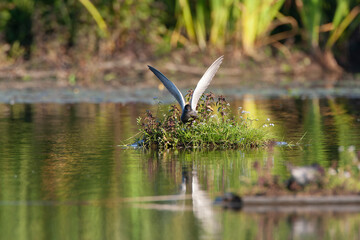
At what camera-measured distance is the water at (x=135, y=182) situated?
769cm

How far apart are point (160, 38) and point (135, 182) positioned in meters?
22.0

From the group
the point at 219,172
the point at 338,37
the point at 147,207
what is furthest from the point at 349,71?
the point at 147,207

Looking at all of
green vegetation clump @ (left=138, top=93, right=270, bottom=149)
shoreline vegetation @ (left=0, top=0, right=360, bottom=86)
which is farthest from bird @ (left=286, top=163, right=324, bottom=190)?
shoreline vegetation @ (left=0, top=0, right=360, bottom=86)

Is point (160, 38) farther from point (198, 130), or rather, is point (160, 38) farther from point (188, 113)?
point (188, 113)

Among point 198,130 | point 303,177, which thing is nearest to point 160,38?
point 198,130

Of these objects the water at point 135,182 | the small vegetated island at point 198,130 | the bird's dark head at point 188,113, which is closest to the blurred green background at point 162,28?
the water at point 135,182

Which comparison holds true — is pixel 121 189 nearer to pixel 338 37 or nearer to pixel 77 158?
pixel 77 158

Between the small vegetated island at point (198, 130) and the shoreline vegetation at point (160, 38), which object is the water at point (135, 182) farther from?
the shoreline vegetation at point (160, 38)

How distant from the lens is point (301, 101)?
925 inches

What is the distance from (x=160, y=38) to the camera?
32031 millimetres

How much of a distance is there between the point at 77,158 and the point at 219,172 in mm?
2656

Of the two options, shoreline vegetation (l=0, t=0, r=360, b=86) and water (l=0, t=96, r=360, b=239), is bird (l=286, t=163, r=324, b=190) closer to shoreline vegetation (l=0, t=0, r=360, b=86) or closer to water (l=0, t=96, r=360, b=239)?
water (l=0, t=96, r=360, b=239)

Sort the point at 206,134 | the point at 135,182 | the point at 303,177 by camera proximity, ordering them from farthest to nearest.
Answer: the point at 206,134, the point at 135,182, the point at 303,177

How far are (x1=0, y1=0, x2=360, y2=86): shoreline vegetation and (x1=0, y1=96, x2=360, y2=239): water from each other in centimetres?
1121
